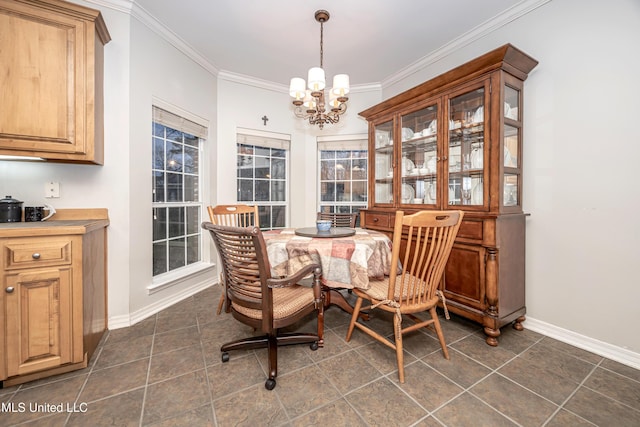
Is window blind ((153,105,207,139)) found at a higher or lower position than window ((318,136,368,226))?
higher

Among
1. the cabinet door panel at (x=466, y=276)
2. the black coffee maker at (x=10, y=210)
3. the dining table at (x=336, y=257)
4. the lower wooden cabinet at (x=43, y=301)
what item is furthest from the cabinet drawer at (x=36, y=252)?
the cabinet door panel at (x=466, y=276)

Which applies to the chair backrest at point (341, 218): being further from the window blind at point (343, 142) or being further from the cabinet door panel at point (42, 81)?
the cabinet door panel at point (42, 81)

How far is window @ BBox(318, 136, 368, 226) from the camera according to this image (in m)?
3.99

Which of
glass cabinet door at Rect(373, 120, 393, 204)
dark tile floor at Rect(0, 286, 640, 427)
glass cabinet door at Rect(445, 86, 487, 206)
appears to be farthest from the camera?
glass cabinet door at Rect(373, 120, 393, 204)

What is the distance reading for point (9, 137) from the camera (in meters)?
Result: 1.69

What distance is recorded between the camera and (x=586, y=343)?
192cm

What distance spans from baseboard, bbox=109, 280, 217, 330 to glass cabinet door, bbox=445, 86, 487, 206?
287cm

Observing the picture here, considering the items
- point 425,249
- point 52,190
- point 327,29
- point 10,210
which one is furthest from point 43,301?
point 327,29

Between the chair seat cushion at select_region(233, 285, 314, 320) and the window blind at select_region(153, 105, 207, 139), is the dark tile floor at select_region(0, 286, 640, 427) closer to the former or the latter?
the chair seat cushion at select_region(233, 285, 314, 320)

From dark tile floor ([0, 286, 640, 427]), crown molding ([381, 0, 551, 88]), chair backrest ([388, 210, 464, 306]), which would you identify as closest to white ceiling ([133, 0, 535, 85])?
crown molding ([381, 0, 551, 88])

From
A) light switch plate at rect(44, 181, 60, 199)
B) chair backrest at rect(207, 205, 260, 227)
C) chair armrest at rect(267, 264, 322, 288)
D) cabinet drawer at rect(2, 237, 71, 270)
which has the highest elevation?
light switch plate at rect(44, 181, 60, 199)

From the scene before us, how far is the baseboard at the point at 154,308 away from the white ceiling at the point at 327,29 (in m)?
2.66

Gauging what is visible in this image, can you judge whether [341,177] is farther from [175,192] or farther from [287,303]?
[287,303]

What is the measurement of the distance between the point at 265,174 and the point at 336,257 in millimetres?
2446
